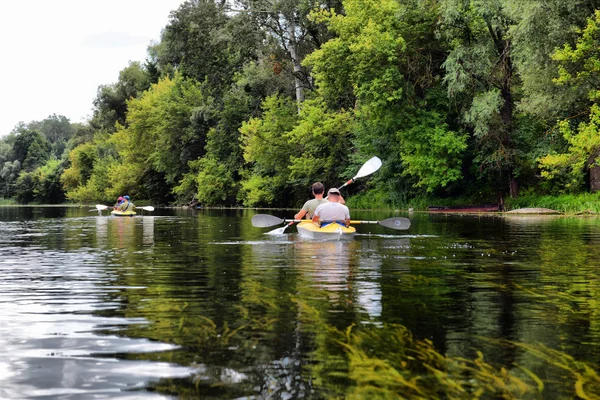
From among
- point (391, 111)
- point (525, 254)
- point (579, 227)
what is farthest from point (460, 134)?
point (525, 254)

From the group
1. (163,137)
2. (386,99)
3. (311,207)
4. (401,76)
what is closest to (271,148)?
(386,99)

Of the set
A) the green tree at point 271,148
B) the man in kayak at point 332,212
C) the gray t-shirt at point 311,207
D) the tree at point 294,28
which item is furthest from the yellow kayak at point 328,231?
the green tree at point 271,148

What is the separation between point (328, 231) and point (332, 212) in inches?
20.1

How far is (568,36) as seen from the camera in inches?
1387

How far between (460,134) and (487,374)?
39.0 metres

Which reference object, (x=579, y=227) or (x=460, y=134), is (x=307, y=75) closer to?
(x=460, y=134)

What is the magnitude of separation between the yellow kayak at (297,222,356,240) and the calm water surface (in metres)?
2.91

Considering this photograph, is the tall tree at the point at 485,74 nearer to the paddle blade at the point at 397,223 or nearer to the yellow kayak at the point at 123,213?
the paddle blade at the point at 397,223

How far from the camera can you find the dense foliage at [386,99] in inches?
1426

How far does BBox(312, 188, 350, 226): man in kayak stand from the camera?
795 inches

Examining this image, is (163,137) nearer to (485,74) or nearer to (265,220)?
(485,74)

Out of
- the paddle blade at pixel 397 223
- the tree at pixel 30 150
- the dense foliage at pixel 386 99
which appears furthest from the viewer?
the tree at pixel 30 150

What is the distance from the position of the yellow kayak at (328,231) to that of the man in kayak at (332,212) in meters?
0.14

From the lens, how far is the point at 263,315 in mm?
8492
